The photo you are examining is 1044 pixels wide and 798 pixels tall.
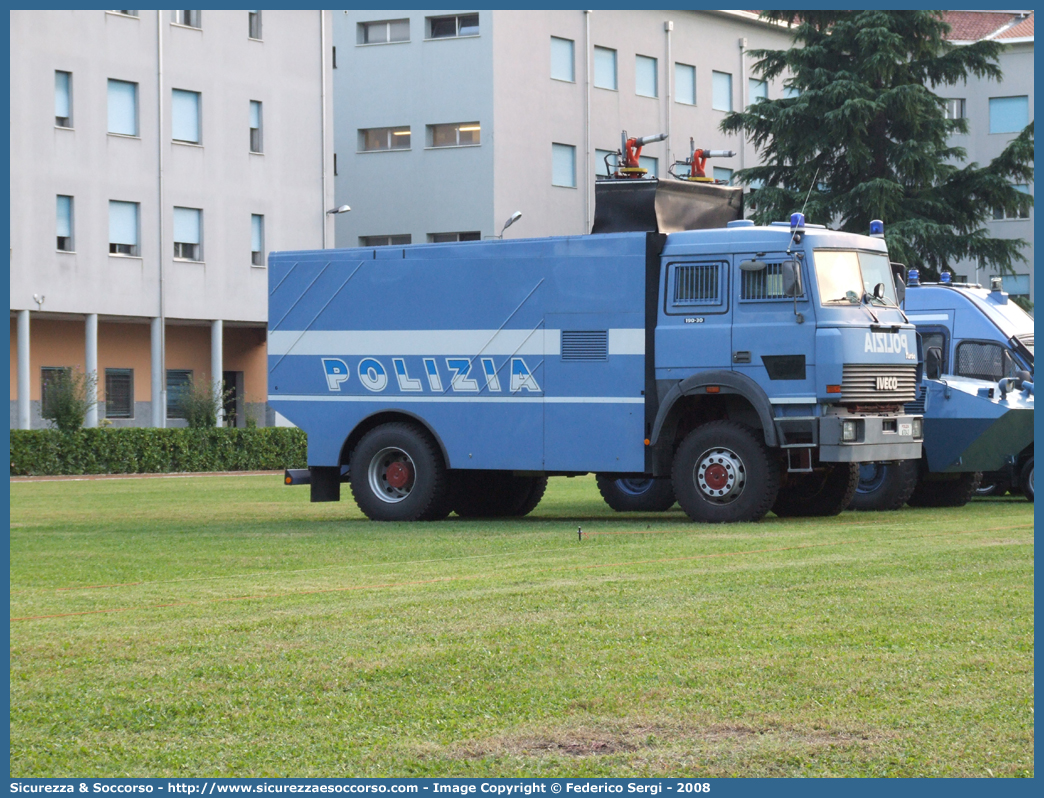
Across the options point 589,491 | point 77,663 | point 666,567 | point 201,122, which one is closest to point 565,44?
point 201,122

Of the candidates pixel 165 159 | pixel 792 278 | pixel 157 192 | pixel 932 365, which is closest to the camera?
pixel 792 278

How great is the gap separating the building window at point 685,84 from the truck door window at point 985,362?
38.3m

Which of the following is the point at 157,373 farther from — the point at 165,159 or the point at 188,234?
the point at 165,159

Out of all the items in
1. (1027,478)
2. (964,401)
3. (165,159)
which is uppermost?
(165,159)

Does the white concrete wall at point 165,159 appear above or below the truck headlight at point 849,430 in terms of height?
above

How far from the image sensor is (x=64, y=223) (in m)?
44.5

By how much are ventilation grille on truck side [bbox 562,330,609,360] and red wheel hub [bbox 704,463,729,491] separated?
1771 mm

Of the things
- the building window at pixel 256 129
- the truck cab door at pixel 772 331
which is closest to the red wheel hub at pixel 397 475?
the truck cab door at pixel 772 331

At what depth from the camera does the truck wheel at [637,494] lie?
22266mm

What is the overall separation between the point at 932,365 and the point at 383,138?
3649cm

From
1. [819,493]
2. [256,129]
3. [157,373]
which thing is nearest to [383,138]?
[256,129]

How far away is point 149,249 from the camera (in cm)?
4650

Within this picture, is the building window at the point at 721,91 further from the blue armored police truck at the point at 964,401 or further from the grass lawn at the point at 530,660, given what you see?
the grass lawn at the point at 530,660

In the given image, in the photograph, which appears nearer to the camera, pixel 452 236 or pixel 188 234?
pixel 188 234
